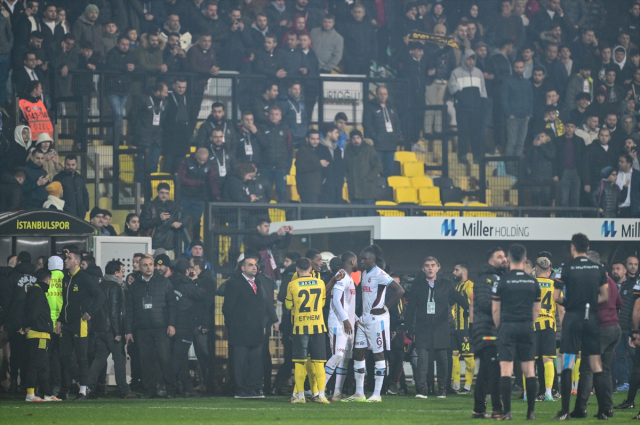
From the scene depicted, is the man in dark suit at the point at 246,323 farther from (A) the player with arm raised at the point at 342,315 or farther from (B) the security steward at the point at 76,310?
(B) the security steward at the point at 76,310

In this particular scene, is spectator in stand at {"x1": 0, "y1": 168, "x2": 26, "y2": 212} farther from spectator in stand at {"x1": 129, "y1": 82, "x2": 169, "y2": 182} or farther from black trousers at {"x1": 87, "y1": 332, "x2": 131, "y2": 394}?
black trousers at {"x1": 87, "y1": 332, "x2": 131, "y2": 394}

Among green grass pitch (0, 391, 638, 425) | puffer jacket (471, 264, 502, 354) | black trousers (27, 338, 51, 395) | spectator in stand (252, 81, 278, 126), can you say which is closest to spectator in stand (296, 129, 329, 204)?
spectator in stand (252, 81, 278, 126)

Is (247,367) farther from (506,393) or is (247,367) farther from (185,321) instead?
(506,393)

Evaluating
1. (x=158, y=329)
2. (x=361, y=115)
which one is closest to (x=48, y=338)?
(x=158, y=329)

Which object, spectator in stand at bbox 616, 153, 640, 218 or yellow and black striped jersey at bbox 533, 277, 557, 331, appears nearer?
yellow and black striped jersey at bbox 533, 277, 557, 331

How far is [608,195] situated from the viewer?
19688 millimetres

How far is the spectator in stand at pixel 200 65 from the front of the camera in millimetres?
20125

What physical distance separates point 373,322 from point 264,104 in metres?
7.83

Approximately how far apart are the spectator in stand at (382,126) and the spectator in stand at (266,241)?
489 cm

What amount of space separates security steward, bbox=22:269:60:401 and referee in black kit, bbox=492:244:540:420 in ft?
20.8

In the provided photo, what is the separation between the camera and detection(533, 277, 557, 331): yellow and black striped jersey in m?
13.6

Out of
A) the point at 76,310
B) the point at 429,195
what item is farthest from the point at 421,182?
the point at 76,310

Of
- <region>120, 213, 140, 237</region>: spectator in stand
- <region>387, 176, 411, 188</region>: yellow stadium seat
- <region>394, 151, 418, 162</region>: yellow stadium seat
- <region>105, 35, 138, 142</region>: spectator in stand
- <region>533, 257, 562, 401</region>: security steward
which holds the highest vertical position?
<region>105, 35, 138, 142</region>: spectator in stand

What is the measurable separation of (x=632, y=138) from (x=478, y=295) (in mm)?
11994
